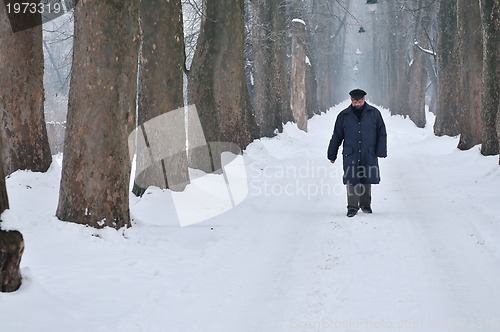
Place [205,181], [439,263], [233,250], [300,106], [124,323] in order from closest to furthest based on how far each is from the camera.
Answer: [124,323] → [439,263] → [233,250] → [205,181] → [300,106]

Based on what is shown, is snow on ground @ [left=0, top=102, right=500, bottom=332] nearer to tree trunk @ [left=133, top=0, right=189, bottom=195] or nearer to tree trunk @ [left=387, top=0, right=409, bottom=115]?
tree trunk @ [left=133, top=0, right=189, bottom=195]

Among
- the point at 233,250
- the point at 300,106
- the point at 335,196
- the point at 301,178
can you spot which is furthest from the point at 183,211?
the point at 300,106

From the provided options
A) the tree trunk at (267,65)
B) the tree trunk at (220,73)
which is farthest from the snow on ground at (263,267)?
the tree trunk at (267,65)

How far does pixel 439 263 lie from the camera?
19.6ft

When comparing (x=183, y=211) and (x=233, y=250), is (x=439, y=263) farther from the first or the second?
(x=183, y=211)

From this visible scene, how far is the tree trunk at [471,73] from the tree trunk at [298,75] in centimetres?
965

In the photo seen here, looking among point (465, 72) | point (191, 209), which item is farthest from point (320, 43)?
point (191, 209)

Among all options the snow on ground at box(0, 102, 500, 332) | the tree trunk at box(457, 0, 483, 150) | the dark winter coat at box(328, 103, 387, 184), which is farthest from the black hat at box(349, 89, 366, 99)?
the tree trunk at box(457, 0, 483, 150)

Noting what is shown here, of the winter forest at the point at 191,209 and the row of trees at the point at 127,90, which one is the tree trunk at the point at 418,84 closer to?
the row of trees at the point at 127,90

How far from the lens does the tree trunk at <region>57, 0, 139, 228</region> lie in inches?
243

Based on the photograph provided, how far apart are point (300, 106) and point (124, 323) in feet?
65.3

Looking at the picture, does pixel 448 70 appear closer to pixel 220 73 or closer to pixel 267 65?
pixel 267 65

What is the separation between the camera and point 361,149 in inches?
342

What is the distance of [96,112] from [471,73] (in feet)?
35.1
